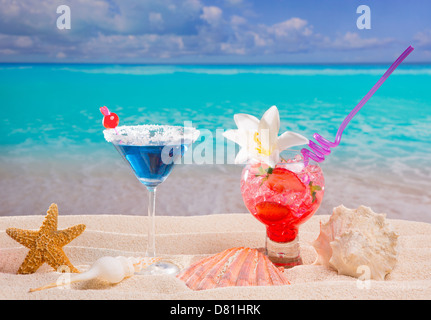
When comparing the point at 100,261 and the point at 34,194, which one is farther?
the point at 34,194

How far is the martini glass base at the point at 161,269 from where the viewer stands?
2.21m

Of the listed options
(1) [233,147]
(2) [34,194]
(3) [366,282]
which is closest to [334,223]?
(3) [366,282]

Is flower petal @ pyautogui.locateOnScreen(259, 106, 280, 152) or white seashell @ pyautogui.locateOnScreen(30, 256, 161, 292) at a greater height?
flower petal @ pyautogui.locateOnScreen(259, 106, 280, 152)

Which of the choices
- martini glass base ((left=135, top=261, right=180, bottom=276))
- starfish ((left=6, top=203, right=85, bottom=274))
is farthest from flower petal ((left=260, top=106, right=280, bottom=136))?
starfish ((left=6, top=203, right=85, bottom=274))

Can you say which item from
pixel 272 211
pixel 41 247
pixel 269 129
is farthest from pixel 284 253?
pixel 41 247

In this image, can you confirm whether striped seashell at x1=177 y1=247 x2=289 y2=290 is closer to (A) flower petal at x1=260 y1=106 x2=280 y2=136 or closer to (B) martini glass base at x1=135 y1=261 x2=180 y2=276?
(B) martini glass base at x1=135 y1=261 x2=180 y2=276

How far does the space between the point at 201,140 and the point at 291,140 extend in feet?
14.9

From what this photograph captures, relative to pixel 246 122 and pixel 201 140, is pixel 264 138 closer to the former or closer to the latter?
pixel 246 122

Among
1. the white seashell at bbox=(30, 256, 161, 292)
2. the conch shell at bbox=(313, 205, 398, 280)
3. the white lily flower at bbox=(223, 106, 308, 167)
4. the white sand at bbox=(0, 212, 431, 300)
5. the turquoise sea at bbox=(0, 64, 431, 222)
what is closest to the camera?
the white sand at bbox=(0, 212, 431, 300)

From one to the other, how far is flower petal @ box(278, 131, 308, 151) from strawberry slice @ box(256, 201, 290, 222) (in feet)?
0.87

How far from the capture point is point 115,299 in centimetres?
168

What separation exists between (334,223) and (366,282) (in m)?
0.34

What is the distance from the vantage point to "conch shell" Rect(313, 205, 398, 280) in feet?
6.55
